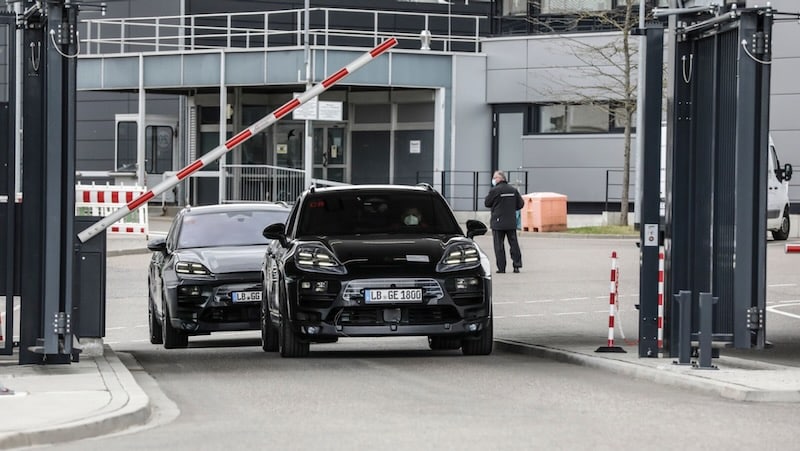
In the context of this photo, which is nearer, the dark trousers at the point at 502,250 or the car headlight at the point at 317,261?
the car headlight at the point at 317,261

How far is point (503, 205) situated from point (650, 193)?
1541 centimetres

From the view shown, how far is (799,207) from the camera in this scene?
41906 millimetres

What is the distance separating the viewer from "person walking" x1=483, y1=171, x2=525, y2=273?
95.8 feet

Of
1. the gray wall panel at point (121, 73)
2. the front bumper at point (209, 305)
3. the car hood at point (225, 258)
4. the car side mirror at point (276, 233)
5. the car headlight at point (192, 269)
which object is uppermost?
the gray wall panel at point (121, 73)

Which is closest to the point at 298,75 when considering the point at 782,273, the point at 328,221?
the point at 782,273

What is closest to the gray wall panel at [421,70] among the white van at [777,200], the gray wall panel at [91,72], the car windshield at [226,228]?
the gray wall panel at [91,72]

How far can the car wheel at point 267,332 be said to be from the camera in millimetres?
15742

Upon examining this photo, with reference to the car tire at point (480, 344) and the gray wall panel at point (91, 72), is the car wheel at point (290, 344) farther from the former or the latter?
the gray wall panel at point (91, 72)

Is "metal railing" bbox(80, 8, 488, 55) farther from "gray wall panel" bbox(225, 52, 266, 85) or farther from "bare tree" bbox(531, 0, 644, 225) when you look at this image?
"bare tree" bbox(531, 0, 644, 225)

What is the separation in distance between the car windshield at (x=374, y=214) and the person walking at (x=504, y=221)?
43.6 feet

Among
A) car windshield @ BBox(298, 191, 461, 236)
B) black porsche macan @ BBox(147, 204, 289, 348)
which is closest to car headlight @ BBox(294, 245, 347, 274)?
car windshield @ BBox(298, 191, 461, 236)

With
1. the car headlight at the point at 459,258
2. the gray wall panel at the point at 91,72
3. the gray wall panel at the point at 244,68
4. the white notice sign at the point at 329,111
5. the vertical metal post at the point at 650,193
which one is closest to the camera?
the vertical metal post at the point at 650,193

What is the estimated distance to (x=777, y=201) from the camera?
37938mm

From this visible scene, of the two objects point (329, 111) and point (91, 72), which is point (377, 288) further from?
point (91, 72)
